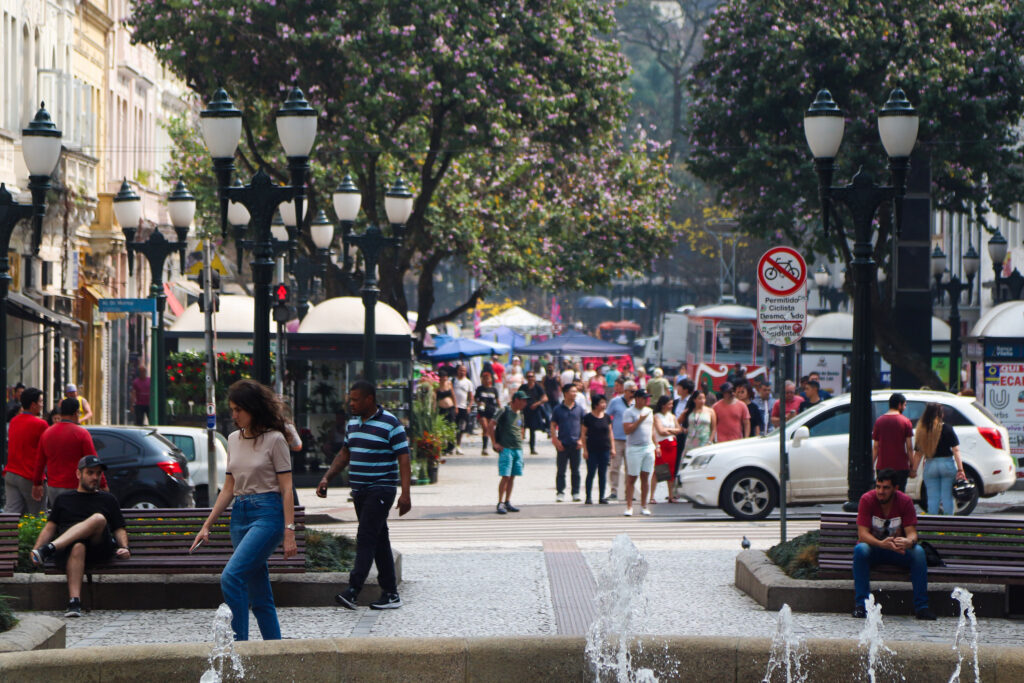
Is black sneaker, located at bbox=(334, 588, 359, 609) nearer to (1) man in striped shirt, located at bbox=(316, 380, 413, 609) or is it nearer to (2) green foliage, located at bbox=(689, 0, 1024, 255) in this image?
(1) man in striped shirt, located at bbox=(316, 380, 413, 609)

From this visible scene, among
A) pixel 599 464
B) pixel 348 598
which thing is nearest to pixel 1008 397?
pixel 599 464

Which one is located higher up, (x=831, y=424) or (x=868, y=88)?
(x=868, y=88)

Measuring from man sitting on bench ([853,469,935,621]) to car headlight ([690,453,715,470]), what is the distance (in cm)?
937

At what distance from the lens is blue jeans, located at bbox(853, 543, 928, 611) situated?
12.3 metres

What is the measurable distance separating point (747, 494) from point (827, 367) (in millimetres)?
23572

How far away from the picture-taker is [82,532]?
500 inches

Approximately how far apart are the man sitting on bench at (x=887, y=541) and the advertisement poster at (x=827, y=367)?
32.3 m

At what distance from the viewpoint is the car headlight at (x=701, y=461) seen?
865 inches

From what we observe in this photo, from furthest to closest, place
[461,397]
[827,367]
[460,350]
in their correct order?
[460,350], [827,367], [461,397]

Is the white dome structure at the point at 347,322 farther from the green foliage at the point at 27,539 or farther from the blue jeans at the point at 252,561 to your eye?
the blue jeans at the point at 252,561

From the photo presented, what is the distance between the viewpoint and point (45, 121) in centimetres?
1844

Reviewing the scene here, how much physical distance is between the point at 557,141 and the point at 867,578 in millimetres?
25804

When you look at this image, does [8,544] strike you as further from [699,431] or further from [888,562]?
[699,431]

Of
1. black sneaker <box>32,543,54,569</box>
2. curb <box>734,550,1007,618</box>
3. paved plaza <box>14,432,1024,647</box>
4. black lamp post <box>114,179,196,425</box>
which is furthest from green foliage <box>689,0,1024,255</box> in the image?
black sneaker <box>32,543,54,569</box>
